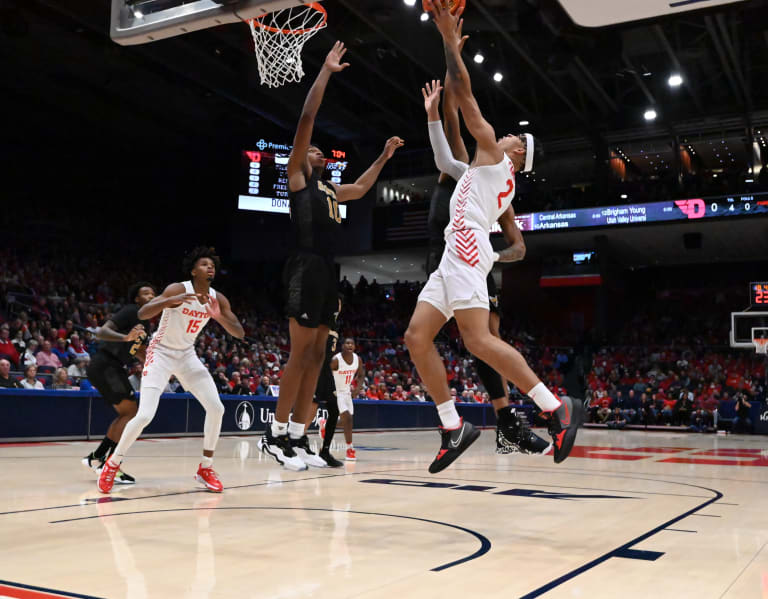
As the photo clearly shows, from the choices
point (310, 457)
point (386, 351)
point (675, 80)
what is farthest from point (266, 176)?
point (310, 457)

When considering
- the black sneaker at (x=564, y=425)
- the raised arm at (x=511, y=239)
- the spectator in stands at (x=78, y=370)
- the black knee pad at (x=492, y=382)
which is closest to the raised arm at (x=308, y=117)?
the raised arm at (x=511, y=239)

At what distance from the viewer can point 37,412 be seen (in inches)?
433

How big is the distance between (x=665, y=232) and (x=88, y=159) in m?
19.3

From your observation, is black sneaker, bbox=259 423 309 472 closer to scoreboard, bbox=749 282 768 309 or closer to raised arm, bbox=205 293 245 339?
raised arm, bbox=205 293 245 339

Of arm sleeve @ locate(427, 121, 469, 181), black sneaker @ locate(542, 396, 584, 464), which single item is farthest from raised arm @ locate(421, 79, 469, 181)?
black sneaker @ locate(542, 396, 584, 464)

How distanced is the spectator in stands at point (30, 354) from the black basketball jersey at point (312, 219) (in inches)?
331

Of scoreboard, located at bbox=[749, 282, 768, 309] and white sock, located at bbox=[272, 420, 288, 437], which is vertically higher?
scoreboard, located at bbox=[749, 282, 768, 309]

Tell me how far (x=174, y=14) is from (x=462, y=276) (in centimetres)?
396

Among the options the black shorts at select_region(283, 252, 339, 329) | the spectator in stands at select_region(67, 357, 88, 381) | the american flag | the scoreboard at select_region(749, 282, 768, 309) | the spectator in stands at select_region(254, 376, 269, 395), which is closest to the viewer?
the black shorts at select_region(283, 252, 339, 329)

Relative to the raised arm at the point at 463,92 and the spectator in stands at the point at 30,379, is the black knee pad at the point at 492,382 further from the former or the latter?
the spectator in stands at the point at 30,379

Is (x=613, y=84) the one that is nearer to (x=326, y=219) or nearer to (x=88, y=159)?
(x=88, y=159)

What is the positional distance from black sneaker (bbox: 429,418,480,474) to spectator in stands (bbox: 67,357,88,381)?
937 cm

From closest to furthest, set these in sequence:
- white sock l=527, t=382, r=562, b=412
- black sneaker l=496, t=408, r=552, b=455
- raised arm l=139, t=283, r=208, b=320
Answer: white sock l=527, t=382, r=562, b=412 → black sneaker l=496, t=408, r=552, b=455 → raised arm l=139, t=283, r=208, b=320

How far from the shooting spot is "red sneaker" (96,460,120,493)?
5.21m
